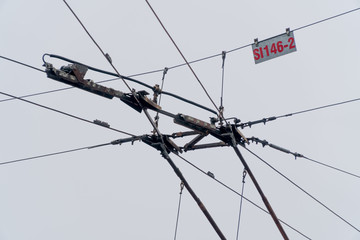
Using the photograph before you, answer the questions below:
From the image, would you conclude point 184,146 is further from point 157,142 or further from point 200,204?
point 200,204

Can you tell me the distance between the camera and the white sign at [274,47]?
424 inches

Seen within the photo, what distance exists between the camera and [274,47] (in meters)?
11.0

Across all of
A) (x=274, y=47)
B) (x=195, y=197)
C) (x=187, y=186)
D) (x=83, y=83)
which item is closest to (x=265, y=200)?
(x=195, y=197)

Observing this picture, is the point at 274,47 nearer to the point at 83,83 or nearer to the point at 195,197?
the point at 195,197

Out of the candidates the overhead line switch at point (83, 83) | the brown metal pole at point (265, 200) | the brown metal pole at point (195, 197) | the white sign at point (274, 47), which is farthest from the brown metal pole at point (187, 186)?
the white sign at point (274, 47)

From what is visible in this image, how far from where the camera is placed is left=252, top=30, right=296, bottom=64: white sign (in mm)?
10758

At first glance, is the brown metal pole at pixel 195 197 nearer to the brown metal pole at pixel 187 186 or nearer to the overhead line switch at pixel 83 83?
the brown metal pole at pixel 187 186

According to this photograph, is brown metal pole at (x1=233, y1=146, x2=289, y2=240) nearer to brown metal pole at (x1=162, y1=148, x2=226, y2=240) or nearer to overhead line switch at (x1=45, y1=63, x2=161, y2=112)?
brown metal pole at (x1=162, y1=148, x2=226, y2=240)

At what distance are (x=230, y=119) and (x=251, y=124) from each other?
586 millimetres

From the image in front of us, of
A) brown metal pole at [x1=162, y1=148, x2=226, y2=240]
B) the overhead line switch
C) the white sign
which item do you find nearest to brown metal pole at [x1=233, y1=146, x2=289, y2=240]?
brown metal pole at [x1=162, y1=148, x2=226, y2=240]

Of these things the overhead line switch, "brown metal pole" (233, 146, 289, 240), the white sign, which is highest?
the white sign

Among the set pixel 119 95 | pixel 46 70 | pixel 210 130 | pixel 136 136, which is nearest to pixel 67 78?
pixel 46 70

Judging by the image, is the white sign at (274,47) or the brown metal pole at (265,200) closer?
the brown metal pole at (265,200)

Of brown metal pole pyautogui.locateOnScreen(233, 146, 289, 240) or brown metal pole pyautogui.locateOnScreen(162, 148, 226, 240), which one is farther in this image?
brown metal pole pyautogui.locateOnScreen(233, 146, 289, 240)
